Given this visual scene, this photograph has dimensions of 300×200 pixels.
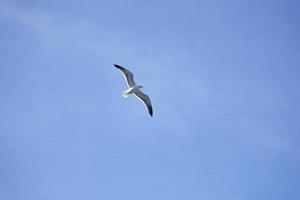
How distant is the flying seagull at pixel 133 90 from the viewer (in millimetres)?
89312

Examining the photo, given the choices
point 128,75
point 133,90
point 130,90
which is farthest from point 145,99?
point 128,75

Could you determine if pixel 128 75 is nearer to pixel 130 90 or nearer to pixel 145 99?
pixel 130 90

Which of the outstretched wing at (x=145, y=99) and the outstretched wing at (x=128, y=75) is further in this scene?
the outstretched wing at (x=145, y=99)

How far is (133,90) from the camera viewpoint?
89750 millimetres

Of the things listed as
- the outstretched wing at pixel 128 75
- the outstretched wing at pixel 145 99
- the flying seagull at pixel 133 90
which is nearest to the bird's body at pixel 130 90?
the flying seagull at pixel 133 90

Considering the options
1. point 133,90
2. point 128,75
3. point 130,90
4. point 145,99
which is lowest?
point 130,90

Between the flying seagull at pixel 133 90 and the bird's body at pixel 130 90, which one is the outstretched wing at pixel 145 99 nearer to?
the flying seagull at pixel 133 90

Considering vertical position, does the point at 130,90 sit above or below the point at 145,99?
below

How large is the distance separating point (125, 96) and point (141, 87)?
183cm

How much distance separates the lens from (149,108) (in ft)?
300

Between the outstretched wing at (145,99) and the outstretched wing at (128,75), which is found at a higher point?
the outstretched wing at (128,75)

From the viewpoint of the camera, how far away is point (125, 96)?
8906 cm

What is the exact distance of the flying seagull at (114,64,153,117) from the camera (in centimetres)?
8931

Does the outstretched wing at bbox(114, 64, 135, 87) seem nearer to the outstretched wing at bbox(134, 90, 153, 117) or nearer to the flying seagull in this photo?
the flying seagull
